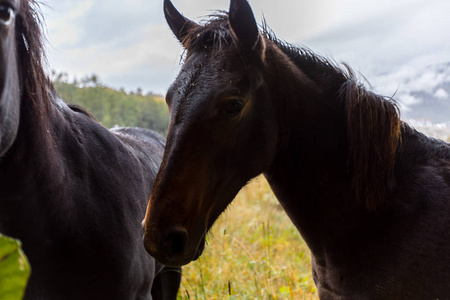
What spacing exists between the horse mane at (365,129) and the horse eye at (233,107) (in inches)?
10.6

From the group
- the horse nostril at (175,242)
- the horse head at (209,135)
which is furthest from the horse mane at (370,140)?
the horse nostril at (175,242)

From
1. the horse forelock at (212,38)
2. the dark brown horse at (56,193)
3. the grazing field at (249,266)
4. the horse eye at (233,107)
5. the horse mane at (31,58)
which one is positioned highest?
the horse forelock at (212,38)

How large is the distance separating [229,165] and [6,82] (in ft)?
2.96

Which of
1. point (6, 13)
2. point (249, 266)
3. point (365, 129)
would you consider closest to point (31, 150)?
point (6, 13)

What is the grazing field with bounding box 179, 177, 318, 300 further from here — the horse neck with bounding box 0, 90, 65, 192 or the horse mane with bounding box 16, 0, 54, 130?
the horse mane with bounding box 16, 0, 54, 130

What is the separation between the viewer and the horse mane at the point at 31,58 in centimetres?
159

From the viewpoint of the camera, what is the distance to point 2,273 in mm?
324

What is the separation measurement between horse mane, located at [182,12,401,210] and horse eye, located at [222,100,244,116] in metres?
0.27

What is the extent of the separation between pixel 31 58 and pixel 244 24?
922mm

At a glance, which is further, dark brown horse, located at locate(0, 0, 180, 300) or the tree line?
the tree line

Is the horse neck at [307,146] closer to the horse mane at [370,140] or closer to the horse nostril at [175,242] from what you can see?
the horse mane at [370,140]

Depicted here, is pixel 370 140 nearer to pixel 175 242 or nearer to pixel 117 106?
pixel 175 242

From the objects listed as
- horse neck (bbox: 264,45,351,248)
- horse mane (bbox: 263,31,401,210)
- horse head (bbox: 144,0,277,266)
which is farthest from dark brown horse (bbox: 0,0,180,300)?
horse mane (bbox: 263,31,401,210)

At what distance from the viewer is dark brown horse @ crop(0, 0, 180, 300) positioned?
1.57m
